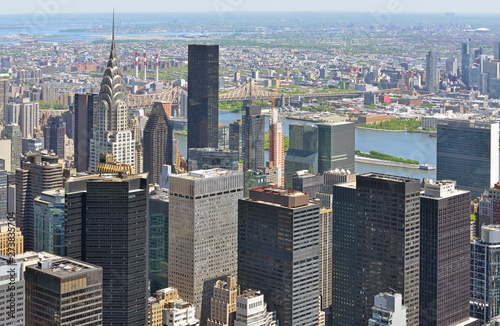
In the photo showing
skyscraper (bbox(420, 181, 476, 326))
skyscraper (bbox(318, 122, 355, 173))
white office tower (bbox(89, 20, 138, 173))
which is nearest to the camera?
skyscraper (bbox(420, 181, 476, 326))

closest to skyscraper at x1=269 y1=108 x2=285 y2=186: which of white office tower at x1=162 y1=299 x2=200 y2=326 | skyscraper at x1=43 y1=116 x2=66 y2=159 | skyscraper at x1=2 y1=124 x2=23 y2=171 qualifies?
skyscraper at x1=43 y1=116 x2=66 y2=159

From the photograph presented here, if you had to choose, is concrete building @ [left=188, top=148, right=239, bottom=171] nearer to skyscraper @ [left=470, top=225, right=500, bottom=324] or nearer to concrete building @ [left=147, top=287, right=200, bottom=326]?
concrete building @ [left=147, top=287, right=200, bottom=326]

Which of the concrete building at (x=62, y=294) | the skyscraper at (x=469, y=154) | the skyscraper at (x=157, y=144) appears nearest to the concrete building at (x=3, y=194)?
the skyscraper at (x=157, y=144)

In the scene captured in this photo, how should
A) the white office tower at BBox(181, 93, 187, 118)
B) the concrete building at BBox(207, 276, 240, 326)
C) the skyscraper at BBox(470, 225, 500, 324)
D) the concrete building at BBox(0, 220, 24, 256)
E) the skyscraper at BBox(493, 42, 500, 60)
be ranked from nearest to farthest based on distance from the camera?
the concrete building at BBox(207, 276, 240, 326)
the concrete building at BBox(0, 220, 24, 256)
the skyscraper at BBox(470, 225, 500, 324)
the white office tower at BBox(181, 93, 187, 118)
the skyscraper at BBox(493, 42, 500, 60)

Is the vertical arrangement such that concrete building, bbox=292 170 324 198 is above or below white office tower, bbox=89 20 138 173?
below

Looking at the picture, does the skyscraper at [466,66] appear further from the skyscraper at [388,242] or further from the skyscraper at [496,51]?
the skyscraper at [388,242]

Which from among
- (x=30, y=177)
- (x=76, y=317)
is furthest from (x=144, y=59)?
(x=76, y=317)

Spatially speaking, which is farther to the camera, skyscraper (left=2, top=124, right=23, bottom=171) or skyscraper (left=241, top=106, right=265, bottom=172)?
skyscraper (left=241, top=106, right=265, bottom=172)
